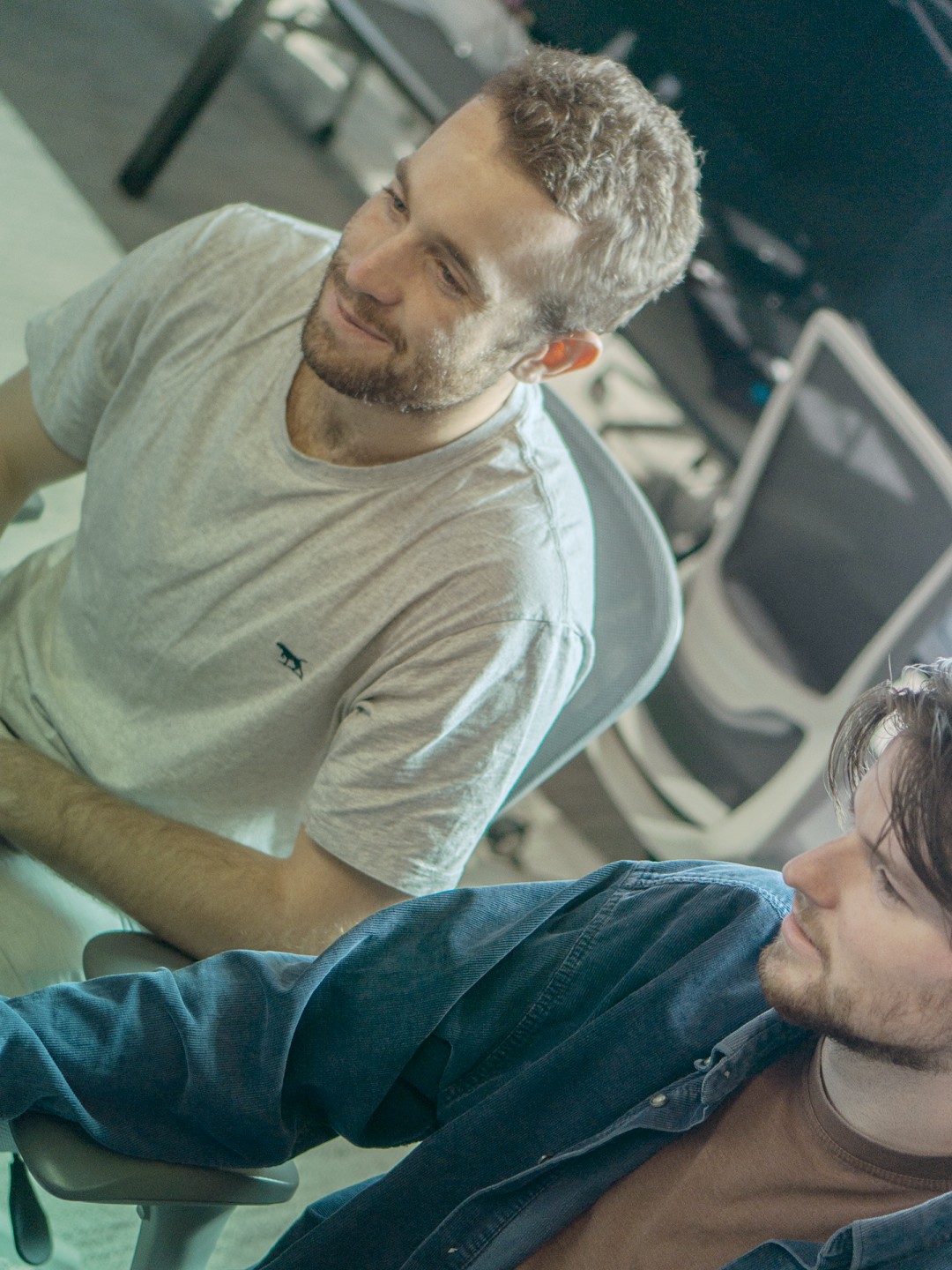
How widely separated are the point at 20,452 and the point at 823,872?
870mm

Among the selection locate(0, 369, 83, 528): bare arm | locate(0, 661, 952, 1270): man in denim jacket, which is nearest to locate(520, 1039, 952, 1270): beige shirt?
locate(0, 661, 952, 1270): man in denim jacket

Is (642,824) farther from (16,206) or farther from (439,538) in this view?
(16,206)

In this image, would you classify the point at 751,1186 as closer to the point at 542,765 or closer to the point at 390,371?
the point at 542,765

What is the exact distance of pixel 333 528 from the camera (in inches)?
41.9

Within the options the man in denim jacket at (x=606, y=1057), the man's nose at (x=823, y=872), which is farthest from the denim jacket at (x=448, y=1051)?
the man's nose at (x=823, y=872)

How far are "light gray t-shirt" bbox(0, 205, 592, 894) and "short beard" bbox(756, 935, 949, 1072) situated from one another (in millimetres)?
339

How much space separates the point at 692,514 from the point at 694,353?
418 mm

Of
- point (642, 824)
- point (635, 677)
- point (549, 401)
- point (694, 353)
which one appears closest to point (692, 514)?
point (694, 353)

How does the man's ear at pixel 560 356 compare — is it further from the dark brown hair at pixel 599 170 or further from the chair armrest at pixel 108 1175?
the chair armrest at pixel 108 1175

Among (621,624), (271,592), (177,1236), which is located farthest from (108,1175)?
(621,624)

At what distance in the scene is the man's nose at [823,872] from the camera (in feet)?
2.46

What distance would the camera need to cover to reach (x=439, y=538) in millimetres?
1029

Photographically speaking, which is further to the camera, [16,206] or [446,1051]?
[16,206]

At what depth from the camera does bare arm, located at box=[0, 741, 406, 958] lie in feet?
3.31
